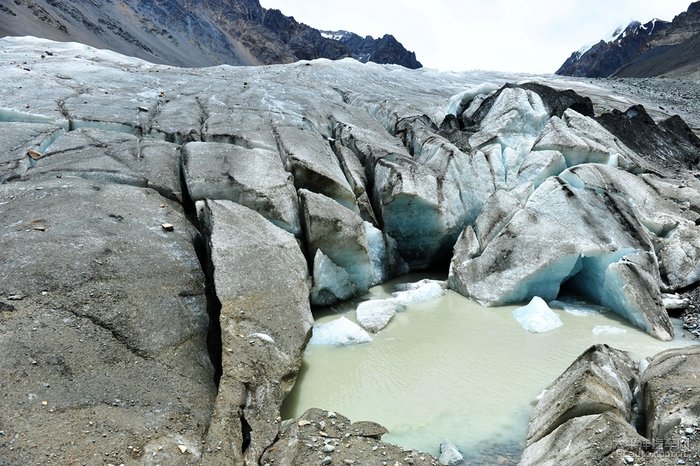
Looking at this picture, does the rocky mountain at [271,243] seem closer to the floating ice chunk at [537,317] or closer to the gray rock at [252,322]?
the gray rock at [252,322]

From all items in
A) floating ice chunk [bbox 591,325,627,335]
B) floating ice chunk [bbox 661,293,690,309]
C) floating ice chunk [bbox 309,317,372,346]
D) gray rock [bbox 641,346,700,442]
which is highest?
gray rock [bbox 641,346,700,442]

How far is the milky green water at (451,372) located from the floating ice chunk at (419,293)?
38 cm

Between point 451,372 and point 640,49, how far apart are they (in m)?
114

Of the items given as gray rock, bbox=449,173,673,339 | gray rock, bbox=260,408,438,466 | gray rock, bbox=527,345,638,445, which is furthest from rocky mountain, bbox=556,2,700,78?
gray rock, bbox=260,408,438,466

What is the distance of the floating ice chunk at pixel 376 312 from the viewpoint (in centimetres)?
931

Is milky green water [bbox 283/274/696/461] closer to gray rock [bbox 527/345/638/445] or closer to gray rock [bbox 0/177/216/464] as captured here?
gray rock [bbox 527/345/638/445]

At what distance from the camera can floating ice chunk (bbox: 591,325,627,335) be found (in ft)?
29.2

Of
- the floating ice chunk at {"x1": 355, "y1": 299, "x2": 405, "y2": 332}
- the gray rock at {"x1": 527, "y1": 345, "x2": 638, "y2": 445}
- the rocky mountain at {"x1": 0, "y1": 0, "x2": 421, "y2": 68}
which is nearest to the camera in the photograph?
the gray rock at {"x1": 527, "y1": 345, "x2": 638, "y2": 445}

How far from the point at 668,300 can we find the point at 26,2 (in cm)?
7303

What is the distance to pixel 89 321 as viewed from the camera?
570 centimetres

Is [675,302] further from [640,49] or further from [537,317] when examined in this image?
[640,49]

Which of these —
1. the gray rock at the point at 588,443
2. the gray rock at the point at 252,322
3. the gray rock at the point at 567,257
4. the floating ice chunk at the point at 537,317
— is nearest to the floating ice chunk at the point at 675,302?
the gray rock at the point at 567,257

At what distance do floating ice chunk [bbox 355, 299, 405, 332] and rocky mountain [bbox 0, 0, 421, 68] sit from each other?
55285mm

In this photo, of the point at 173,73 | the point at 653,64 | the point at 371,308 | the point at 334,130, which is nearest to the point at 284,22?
the point at 653,64
